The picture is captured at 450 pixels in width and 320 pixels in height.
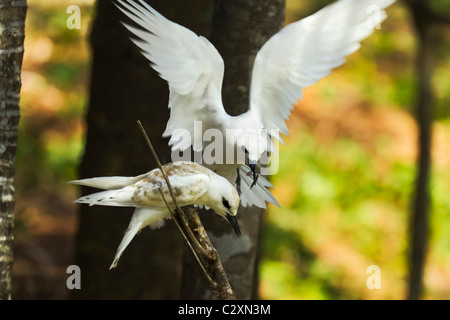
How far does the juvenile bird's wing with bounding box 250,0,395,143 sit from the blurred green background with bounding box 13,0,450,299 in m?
3.79

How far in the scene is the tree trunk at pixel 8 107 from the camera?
3240mm

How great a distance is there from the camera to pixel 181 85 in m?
3.29

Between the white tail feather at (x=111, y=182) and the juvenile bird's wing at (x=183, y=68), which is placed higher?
the juvenile bird's wing at (x=183, y=68)

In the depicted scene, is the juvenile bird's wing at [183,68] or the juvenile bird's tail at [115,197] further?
the juvenile bird's wing at [183,68]

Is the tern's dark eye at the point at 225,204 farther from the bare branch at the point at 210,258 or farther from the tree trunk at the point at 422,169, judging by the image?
the tree trunk at the point at 422,169

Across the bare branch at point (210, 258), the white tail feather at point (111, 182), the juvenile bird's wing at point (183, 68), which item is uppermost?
the juvenile bird's wing at point (183, 68)

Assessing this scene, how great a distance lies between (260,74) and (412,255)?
3642mm

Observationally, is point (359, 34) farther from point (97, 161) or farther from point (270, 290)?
point (270, 290)

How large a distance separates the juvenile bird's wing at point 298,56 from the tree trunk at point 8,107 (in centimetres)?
121

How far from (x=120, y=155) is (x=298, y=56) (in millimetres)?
2284

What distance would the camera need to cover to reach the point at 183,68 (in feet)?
10.6

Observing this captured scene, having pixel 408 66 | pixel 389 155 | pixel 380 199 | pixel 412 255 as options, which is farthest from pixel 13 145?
pixel 408 66

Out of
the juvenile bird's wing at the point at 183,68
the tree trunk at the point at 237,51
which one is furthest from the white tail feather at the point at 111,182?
the tree trunk at the point at 237,51

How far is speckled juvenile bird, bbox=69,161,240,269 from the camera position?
2.77 m
